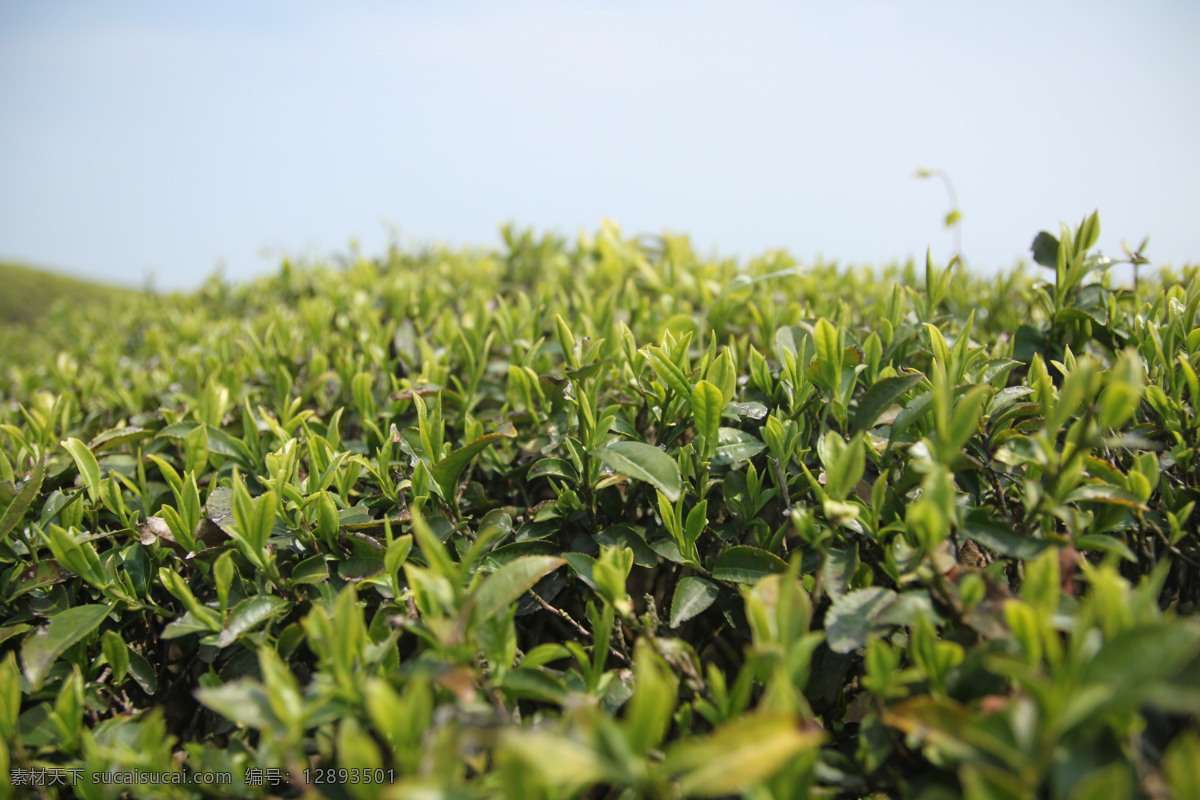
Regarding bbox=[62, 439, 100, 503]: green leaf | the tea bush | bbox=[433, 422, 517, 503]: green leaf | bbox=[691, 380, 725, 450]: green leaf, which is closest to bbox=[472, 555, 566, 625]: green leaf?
the tea bush

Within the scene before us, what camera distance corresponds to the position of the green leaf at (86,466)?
1764 millimetres

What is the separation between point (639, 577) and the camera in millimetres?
1953

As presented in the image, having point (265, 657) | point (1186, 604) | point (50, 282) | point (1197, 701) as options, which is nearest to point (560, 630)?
point (265, 657)

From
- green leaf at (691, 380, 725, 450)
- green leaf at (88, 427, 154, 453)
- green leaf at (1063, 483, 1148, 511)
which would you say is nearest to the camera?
green leaf at (1063, 483, 1148, 511)

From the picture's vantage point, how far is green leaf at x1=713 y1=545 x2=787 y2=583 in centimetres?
147

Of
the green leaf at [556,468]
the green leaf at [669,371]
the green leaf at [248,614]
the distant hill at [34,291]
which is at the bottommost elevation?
the green leaf at [248,614]

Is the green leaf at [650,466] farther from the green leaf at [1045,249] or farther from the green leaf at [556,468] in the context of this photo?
the green leaf at [1045,249]

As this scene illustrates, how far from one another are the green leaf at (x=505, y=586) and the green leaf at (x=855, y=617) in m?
0.50

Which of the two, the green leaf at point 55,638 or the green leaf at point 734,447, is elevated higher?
the green leaf at point 734,447

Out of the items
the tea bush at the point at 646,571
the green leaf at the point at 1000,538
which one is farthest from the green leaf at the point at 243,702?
the green leaf at the point at 1000,538

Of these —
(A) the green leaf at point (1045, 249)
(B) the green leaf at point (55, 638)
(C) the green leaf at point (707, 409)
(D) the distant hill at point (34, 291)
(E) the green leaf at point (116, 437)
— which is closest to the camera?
(B) the green leaf at point (55, 638)

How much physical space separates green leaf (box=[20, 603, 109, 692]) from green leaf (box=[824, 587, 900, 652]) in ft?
4.85

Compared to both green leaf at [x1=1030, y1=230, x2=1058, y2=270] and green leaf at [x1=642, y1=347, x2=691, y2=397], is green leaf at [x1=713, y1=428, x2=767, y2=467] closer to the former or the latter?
green leaf at [x1=642, y1=347, x2=691, y2=397]

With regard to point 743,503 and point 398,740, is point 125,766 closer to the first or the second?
point 398,740
